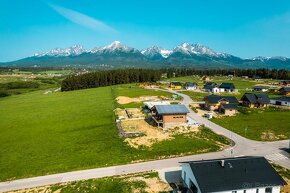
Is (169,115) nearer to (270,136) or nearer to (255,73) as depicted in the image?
(270,136)

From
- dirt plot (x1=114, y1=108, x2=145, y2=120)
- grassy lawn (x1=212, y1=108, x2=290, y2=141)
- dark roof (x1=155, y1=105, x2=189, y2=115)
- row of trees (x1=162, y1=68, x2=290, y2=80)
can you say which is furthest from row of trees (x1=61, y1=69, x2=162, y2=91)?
grassy lawn (x1=212, y1=108, x2=290, y2=141)

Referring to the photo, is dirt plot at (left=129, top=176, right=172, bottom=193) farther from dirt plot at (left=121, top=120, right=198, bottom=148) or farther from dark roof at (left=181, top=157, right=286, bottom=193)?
dirt plot at (left=121, top=120, right=198, bottom=148)

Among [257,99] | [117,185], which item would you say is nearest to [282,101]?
[257,99]

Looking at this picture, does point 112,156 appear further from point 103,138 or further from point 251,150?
point 251,150

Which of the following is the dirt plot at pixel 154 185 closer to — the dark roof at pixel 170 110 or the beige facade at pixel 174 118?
A: the dark roof at pixel 170 110

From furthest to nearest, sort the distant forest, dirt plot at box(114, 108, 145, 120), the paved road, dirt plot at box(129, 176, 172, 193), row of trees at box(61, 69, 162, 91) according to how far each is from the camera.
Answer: the distant forest, row of trees at box(61, 69, 162, 91), dirt plot at box(114, 108, 145, 120), the paved road, dirt plot at box(129, 176, 172, 193)

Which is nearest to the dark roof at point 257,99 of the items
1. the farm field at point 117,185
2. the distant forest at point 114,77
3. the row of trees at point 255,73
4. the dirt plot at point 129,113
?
the dirt plot at point 129,113

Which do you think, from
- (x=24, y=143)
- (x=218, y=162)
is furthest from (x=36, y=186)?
(x=218, y=162)
